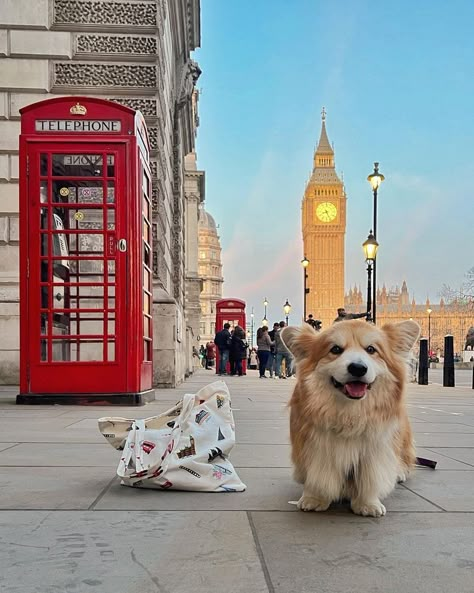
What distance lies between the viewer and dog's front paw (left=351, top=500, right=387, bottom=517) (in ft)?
9.34

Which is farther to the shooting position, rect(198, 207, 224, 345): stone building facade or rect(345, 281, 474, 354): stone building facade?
rect(198, 207, 224, 345): stone building facade

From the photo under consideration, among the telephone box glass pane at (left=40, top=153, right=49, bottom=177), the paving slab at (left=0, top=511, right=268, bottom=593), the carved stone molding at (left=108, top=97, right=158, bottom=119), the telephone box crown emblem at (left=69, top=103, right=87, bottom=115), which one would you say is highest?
the carved stone molding at (left=108, top=97, right=158, bottom=119)

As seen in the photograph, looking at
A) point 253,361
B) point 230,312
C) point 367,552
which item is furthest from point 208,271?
point 367,552

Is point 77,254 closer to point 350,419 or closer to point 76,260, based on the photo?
point 76,260

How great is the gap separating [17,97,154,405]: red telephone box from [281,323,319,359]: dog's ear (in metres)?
4.77

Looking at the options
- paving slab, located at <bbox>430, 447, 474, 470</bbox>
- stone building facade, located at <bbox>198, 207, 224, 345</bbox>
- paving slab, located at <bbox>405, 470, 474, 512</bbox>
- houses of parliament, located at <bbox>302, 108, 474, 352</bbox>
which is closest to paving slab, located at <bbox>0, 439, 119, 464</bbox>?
paving slab, located at <bbox>405, 470, 474, 512</bbox>

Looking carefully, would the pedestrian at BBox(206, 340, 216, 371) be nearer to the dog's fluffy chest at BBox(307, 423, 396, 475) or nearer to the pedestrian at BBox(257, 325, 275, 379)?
the pedestrian at BBox(257, 325, 275, 379)

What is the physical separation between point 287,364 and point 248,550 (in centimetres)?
1984

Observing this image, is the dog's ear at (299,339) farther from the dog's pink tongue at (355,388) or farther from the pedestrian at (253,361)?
the pedestrian at (253,361)

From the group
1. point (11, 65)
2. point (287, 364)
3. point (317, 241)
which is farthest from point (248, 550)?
point (317, 241)

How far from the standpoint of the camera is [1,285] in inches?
418

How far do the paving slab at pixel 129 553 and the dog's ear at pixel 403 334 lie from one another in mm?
1084

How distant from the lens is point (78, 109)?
25.3 feet

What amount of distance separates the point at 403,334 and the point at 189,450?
1.24 metres
